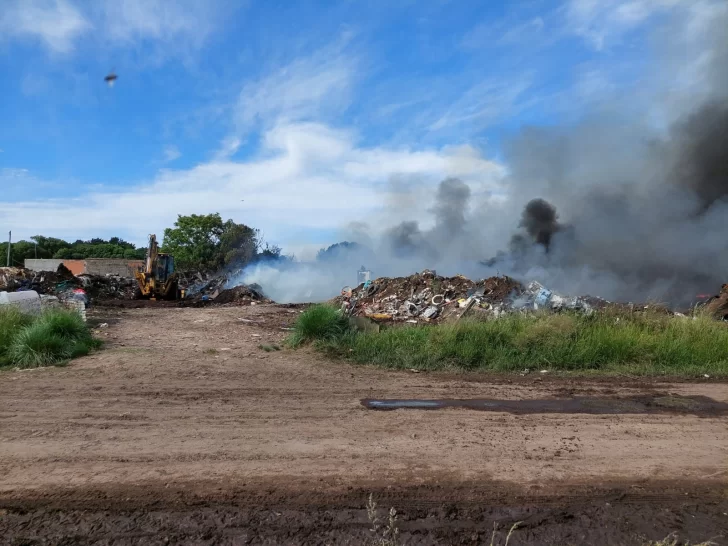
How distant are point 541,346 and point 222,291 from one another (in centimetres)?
2008

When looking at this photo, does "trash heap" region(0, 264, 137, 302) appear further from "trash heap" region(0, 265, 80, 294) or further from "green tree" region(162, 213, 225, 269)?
"green tree" region(162, 213, 225, 269)

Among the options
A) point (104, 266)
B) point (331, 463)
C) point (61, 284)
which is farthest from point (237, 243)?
point (331, 463)

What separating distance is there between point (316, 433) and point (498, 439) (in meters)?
1.71

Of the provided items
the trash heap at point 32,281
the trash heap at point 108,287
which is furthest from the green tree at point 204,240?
the trash heap at point 32,281

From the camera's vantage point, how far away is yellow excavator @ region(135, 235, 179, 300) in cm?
2486

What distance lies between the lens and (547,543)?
10.4 ft

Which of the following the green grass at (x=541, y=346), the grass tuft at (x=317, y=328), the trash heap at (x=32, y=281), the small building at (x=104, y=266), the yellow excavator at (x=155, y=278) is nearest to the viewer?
the green grass at (x=541, y=346)

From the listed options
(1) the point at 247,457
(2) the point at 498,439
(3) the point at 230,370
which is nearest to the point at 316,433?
(1) the point at 247,457

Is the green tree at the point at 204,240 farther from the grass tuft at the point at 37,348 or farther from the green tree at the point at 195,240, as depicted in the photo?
the grass tuft at the point at 37,348

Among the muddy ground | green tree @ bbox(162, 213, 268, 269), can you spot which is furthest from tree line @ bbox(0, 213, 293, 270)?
the muddy ground

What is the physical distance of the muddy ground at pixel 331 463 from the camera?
3.26 metres

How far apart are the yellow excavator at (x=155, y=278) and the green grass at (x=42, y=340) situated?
15668 millimetres

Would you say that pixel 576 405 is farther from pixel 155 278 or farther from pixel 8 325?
pixel 155 278

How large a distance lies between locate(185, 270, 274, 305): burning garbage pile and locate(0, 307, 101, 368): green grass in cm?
1358
